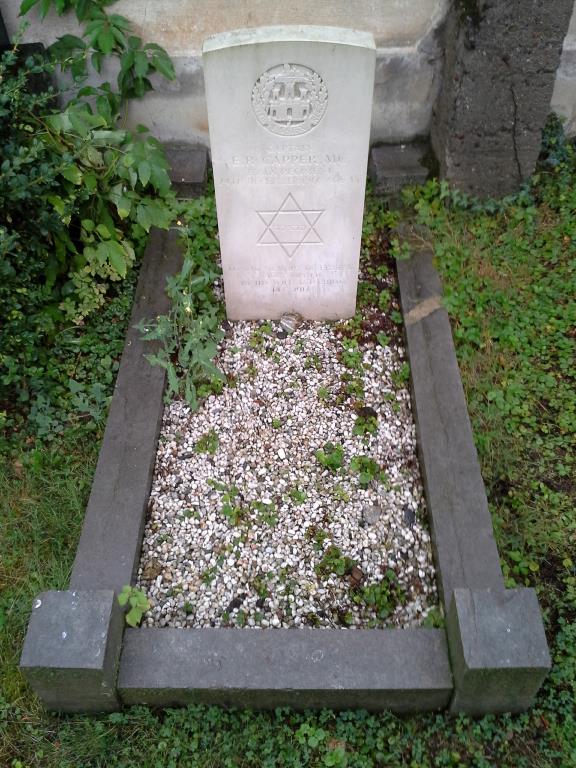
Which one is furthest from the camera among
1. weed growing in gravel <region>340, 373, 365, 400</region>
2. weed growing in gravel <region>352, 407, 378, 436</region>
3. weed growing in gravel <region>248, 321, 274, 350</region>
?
weed growing in gravel <region>248, 321, 274, 350</region>

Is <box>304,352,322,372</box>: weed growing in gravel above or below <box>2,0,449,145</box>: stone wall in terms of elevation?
below

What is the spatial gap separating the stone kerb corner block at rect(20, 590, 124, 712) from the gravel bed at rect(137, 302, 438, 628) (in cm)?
37

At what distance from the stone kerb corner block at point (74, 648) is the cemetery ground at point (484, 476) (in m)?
0.18

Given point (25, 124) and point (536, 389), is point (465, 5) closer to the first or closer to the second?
point (536, 389)

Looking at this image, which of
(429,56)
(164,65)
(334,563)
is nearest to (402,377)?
(334,563)

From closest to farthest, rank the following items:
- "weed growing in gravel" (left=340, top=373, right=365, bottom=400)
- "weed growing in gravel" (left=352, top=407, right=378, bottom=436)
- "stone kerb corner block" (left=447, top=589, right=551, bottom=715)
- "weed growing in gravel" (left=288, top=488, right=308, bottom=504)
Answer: "stone kerb corner block" (left=447, top=589, right=551, bottom=715) → "weed growing in gravel" (left=288, top=488, right=308, bottom=504) → "weed growing in gravel" (left=352, top=407, right=378, bottom=436) → "weed growing in gravel" (left=340, top=373, right=365, bottom=400)

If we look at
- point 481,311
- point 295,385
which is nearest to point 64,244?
point 295,385

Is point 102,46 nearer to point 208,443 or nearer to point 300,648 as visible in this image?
point 208,443

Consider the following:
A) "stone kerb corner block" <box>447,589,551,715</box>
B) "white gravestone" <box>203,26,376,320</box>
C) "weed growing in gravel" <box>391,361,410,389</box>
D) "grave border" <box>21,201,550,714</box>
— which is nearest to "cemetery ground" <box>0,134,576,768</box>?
"grave border" <box>21,201,550,714</box>

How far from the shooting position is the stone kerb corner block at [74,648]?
7.53 ft

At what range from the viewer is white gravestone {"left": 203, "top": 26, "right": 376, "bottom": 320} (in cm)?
268

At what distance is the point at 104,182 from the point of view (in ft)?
11.7

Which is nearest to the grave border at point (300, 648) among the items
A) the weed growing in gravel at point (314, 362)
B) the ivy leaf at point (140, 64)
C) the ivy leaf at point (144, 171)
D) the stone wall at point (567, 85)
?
the weed growing in gravel at point (314, 362)

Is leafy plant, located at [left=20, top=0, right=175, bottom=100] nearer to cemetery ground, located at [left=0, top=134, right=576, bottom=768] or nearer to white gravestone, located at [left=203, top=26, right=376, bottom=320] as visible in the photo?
cemetery ground, located at [left=0, top=134, right=576, bottom=768]
